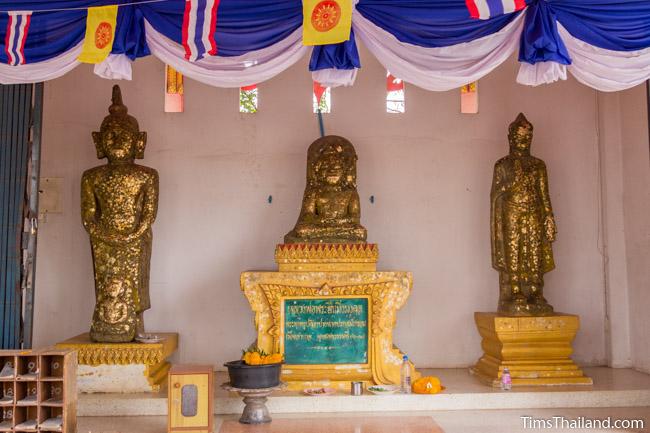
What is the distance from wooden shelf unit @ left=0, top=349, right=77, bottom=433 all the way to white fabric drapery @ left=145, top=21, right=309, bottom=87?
199cm

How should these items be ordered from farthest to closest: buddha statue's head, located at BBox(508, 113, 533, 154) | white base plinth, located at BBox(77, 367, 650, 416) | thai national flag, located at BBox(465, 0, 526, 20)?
1. buddha statue's head, located at BBox(508, 113, 533, 154)
2. white base plinth, located at BBox(77, 367, 650, 416)
3. thai national flag, located at BBox(465, 0, 526, 20)

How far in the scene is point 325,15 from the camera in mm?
4121

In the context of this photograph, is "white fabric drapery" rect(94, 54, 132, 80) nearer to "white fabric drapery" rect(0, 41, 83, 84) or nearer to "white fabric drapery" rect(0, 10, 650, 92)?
"white fabric drapery" rect(0, 10, 650, 92)

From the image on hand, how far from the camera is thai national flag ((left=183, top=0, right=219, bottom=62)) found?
4199 millimetres

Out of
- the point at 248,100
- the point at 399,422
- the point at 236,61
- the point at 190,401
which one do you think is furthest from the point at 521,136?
the point at 190,401

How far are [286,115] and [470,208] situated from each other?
7.15 feet

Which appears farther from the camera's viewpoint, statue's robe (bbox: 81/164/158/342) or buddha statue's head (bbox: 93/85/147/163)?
buddha statue's head (bbox: 93/85/147/163)

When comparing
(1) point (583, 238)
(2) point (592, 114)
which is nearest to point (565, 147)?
(2) point (592, 114)

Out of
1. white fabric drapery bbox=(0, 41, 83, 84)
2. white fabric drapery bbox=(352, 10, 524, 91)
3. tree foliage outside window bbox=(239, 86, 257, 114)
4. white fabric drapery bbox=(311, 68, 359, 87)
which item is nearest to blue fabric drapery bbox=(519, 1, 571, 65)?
white fabric drapery bbox=(352, 10, 524, 91)

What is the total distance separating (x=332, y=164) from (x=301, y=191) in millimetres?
784

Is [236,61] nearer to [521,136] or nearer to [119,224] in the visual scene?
[119,224]

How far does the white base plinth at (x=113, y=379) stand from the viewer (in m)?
5.41

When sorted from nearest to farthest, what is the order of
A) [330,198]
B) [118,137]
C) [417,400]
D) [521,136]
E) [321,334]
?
1. [417,400]
2. [321,334]
3. [118,137]
4. [330,198]
5. [521,136]

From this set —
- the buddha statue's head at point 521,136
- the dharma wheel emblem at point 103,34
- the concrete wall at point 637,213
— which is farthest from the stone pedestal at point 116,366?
the concrete wall at point 637,213
